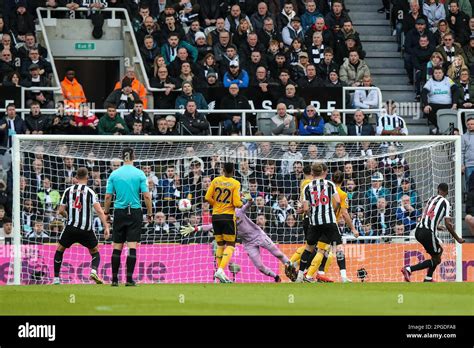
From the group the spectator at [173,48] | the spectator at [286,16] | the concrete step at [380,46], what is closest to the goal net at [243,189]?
the spectator at [173,48]

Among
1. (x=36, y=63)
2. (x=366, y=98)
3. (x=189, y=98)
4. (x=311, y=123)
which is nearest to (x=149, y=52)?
(x=189, y=98)

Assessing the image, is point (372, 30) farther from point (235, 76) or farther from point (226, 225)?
point (226, 225)

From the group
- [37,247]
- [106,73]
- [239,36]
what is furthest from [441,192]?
[106,73]

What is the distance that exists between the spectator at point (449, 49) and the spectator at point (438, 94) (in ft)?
3.49

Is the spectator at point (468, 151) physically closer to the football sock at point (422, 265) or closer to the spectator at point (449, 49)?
the spectator at point (449, 49)

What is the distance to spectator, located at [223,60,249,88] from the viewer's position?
2972 cm

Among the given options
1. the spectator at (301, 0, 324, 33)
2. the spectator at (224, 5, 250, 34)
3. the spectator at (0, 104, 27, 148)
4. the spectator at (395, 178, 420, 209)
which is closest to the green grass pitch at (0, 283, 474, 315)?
the spectator at (395, 178, 420, 209)

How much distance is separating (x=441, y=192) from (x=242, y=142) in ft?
12.4

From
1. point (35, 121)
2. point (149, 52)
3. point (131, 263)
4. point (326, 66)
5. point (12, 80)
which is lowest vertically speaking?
point (131, 263)

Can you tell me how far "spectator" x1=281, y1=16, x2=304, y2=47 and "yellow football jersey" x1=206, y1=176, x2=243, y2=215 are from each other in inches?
330

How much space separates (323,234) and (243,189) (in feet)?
11.6

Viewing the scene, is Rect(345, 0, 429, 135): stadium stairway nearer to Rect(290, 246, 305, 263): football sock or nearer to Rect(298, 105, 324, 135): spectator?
Rect(298, 105, 324, 135): spectator

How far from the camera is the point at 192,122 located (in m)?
28.0

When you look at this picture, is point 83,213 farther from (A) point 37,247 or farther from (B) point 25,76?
(B) point 25,76
